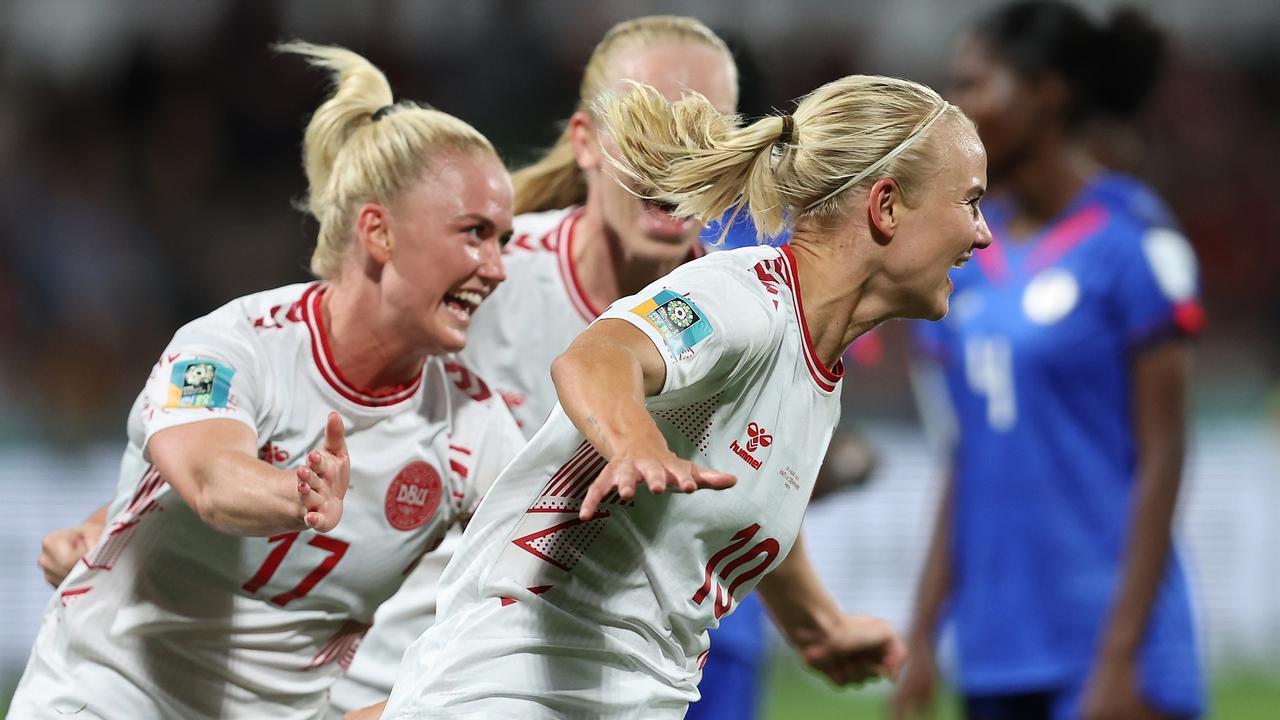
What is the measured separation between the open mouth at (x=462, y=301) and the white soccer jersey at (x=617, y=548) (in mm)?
606

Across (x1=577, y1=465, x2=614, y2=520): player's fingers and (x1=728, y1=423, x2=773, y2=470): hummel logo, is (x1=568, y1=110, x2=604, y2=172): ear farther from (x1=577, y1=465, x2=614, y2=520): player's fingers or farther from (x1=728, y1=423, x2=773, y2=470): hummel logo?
(x1=577, y1=465, x2=614, y2=520): player's fingers

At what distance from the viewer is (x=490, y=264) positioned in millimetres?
3361

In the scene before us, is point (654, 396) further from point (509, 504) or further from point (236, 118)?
point (236, 118)

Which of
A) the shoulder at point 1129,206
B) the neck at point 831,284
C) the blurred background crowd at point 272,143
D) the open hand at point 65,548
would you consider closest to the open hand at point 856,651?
the neck at point 831,284

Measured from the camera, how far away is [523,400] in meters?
3.95

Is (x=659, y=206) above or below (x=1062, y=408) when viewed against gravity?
above

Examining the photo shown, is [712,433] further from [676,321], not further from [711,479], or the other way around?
[711,479]

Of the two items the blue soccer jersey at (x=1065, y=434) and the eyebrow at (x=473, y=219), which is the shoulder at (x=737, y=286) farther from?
the blue soccer jersey at (x=1065, y=434)

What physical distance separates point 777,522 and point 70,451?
6956mm

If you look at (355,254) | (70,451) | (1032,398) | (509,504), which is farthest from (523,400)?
(70,451)

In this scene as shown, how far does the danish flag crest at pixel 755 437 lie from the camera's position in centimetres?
276

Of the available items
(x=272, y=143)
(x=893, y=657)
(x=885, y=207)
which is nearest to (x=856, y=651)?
(x=893, y=657)

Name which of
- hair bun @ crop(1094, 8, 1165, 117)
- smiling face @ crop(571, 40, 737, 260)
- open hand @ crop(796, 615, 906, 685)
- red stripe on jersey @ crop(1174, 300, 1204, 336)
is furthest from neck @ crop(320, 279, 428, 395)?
hair bun @ crop(1094, 8, 1165, 117)

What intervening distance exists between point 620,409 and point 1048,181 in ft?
11.1
